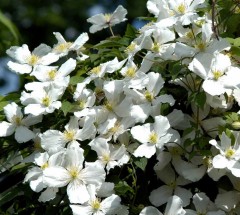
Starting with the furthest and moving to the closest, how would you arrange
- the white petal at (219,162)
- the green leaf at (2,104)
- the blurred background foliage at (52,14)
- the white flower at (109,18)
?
1. the blurred background foliage at (52,14)
2. the white flower at (109,18)
3. the green leaf at (2,104)
4. the white petal at (219,162)

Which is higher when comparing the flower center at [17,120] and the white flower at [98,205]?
the flower center at [17,120]

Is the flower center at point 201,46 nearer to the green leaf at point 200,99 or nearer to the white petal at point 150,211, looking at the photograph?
the green leaf at point 200,99

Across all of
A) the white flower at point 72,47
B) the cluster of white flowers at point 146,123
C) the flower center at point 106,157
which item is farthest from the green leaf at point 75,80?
the flower center at point 106,157

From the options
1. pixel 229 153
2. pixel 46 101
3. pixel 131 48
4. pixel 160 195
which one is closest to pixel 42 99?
pixel 46 101

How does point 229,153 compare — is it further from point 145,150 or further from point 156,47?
point 156,47

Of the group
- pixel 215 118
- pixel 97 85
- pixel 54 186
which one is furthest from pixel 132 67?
pixel 54 186

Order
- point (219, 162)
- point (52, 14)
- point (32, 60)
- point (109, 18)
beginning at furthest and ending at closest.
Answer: point (52, 14) → point (109, 18) → point (32, 60) → point (219, 162)
